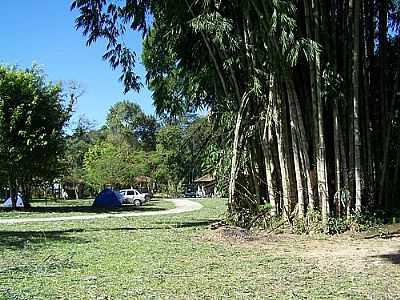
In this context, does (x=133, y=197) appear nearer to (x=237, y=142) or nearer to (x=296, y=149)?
(x=237, y=142)

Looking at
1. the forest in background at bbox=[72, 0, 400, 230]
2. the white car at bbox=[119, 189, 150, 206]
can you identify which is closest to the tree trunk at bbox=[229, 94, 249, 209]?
the forest in background at bbox=[72, 0, 400, 230]

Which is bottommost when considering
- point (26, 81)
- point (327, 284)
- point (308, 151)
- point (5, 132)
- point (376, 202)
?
point (327, 284)

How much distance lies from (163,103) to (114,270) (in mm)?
10383

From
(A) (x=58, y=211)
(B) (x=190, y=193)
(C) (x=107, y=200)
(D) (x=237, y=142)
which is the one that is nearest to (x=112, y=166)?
(B) (x=190, y=193)

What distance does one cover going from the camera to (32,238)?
1373cm

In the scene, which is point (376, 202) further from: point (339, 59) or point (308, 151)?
point (339, 59)

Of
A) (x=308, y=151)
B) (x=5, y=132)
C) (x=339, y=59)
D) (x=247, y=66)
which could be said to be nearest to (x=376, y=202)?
(x=308, y=151)

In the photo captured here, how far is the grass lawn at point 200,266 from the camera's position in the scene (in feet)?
22.7

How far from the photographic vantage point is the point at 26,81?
26.5 meters

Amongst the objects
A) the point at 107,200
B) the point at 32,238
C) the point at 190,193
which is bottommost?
the point at 32,238

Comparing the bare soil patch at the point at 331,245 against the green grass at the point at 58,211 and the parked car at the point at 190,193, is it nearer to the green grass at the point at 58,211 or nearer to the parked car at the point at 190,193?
the green grass at the point at 58,211

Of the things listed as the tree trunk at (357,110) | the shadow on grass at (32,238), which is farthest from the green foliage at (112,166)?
the tree trunk at (357,110)

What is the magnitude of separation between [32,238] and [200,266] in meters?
6.40

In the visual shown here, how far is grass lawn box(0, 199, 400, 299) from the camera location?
6906 mm
